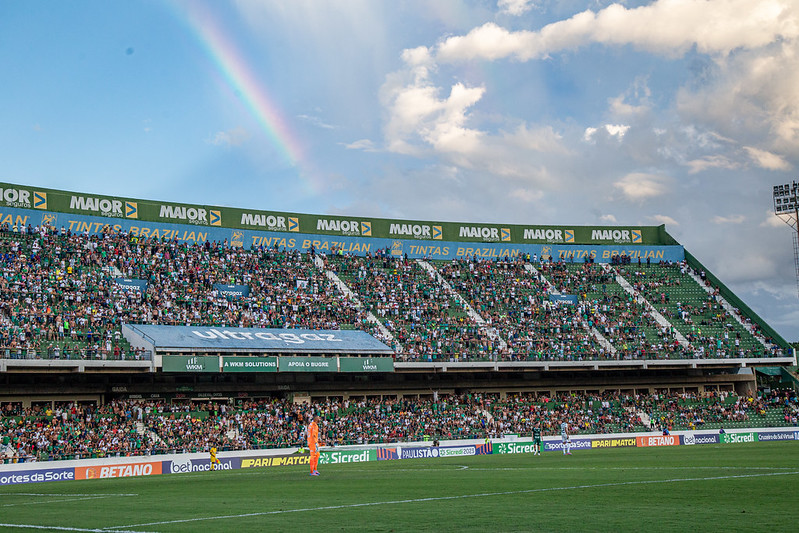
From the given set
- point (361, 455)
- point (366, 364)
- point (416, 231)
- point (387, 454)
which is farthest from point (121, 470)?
point (416, 231)

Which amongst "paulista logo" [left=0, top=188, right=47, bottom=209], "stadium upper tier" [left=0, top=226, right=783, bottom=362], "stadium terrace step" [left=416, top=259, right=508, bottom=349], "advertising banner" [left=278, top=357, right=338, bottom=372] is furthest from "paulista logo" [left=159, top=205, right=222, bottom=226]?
"advertising banner" [left=278, top=357, right=338, bottom=372]

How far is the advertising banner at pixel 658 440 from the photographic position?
51219 mm

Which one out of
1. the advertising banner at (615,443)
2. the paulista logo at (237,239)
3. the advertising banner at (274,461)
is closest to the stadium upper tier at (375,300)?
the paulista logo at (237,239)

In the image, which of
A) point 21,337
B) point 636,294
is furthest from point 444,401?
point 21,337

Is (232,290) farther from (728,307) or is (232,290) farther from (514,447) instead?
(728,307)

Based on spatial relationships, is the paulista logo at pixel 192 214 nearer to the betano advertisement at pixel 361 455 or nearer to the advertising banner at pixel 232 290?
the advertising banner at pixel 232 290

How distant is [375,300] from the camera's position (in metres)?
62.6

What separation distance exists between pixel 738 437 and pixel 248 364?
3249 centimetres

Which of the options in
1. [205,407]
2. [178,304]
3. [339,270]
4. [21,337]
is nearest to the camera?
[21,337]

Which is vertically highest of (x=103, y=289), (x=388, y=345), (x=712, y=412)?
(x=103, y=289)

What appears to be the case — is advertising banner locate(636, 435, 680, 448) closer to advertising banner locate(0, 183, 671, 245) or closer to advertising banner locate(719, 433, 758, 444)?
advertising banner locate(719, 433, 758, 444)

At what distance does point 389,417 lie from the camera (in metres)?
53.6

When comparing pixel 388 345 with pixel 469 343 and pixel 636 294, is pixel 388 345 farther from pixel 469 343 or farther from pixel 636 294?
pixel 636 294

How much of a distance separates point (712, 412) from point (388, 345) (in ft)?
84.4
